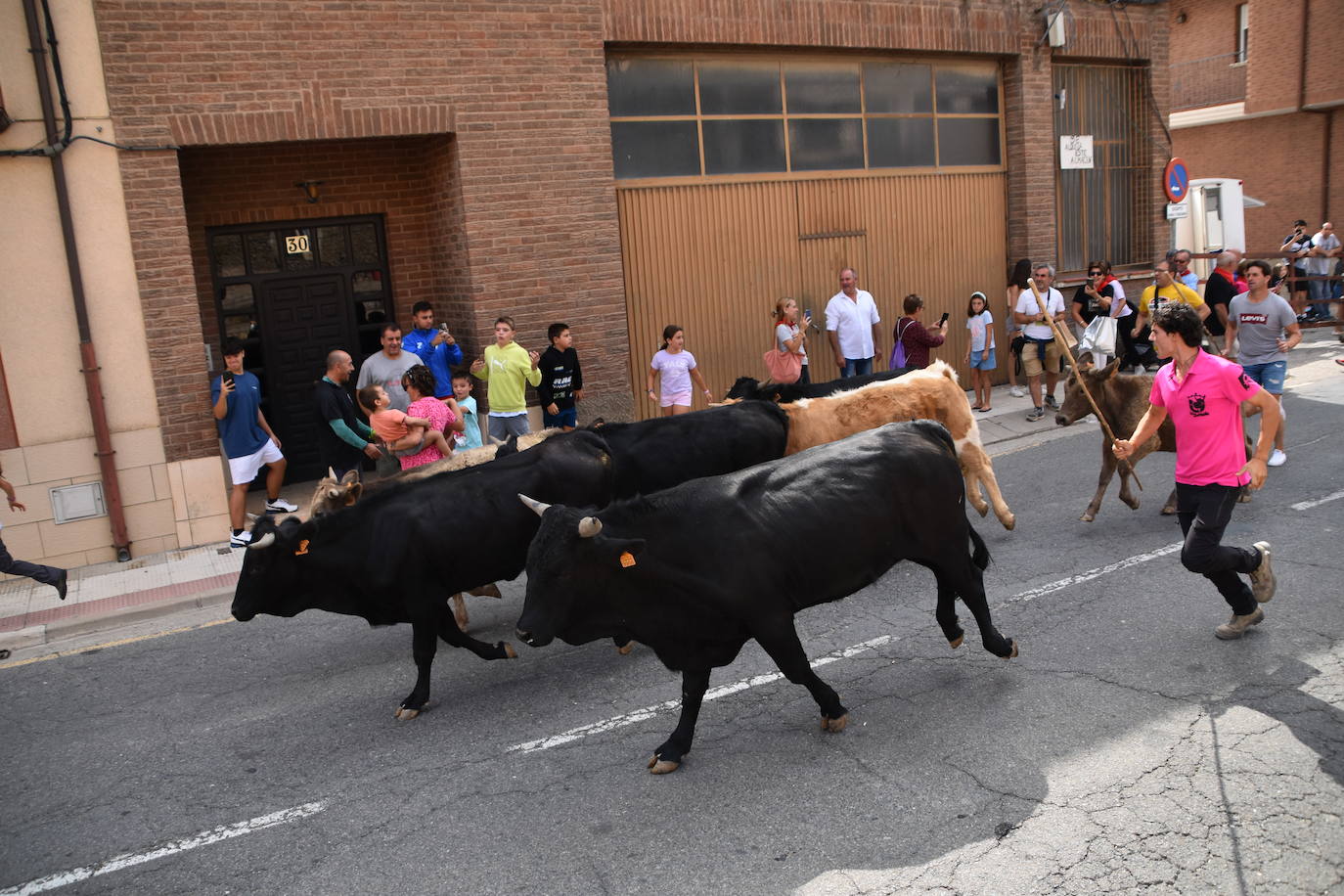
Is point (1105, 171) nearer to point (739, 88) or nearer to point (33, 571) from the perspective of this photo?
point (739, 88)

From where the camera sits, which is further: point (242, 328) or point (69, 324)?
point (242, 328)

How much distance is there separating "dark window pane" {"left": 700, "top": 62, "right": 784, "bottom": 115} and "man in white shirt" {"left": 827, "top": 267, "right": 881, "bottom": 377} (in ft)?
8.14

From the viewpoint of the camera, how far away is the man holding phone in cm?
1062

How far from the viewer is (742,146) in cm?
1442

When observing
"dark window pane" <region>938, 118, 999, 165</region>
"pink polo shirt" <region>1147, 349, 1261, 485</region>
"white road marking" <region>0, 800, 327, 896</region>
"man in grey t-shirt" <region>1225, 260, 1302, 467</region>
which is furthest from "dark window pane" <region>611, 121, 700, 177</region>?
"white road marking" <region>0, 800, 327, 896</region>

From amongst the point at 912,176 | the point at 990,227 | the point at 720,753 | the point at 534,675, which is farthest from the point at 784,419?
the point at 990,227

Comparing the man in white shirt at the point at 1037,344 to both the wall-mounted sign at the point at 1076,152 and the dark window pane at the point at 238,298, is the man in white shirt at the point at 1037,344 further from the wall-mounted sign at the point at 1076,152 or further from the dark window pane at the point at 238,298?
the dark window pane at the point at 238,298

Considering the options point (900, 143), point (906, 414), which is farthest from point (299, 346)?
point (900, 143)

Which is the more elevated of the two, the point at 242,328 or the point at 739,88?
the point at 739,88

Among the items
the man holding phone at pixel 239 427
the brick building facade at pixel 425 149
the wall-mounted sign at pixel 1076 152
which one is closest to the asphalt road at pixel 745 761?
the man holding phone at pixel 239 427

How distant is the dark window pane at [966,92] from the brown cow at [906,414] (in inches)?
321

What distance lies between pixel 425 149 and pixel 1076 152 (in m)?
10.4

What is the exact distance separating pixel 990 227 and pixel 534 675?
12288 mm

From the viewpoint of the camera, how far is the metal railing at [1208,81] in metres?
29.9
